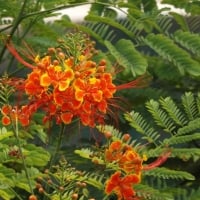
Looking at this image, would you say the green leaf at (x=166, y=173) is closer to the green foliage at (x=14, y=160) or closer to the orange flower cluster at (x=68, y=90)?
the green foliage at (x=14, y=160)

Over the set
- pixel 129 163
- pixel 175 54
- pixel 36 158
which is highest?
pixel 129 163

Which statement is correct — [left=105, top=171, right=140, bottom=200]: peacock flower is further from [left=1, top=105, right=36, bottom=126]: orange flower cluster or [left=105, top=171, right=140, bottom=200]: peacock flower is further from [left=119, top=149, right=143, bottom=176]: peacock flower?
[left=1, top=105, right=36, bottom=126]: orange flower cluster

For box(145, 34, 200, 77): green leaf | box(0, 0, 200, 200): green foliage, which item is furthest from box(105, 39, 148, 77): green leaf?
box(145, 34, 200, 77): green leaf

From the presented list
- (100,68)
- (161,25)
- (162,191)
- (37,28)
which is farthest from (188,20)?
(100,68)

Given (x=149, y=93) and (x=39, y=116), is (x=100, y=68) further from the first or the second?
(x=149, y=93)

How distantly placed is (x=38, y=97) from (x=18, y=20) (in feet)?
3.17

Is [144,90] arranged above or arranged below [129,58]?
below

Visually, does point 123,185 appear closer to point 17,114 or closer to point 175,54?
point 17,114

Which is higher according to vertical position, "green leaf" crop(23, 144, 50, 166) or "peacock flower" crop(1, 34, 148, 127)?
"peacock flower" crop(1, 34, 148, 127)

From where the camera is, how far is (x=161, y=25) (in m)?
3.49

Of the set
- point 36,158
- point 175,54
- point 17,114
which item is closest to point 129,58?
point 175,54

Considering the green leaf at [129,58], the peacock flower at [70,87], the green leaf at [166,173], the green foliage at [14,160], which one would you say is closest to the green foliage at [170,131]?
the green leaf at [166,173]

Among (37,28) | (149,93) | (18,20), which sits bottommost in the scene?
(149,93)

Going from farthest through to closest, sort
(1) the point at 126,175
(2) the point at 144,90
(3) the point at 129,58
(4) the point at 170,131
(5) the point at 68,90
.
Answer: (2) the point at 144,90 < (3) the point at 129,58 < (4) the point at 170,131 < (1) the point at 126,175 < (5) the point at 68,90
